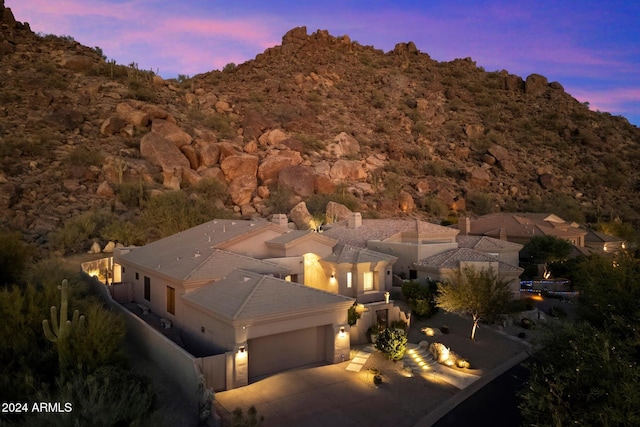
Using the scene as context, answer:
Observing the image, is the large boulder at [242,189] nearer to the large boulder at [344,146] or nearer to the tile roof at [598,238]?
the large boulder at [344,146]

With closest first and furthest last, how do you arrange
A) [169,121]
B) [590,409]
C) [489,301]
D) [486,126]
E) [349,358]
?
[590,409], [349,358], [489,301], [169,121], [486,126]

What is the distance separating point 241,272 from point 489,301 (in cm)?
1177

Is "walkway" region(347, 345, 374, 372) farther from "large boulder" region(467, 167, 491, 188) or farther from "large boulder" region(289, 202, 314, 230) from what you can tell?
"large boulder" region(467, 167, 491, 188)

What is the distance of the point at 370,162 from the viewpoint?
5978 centimetres

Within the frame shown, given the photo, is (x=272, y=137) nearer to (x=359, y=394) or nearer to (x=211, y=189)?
(x=211, y=189)

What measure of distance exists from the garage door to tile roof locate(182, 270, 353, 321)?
1.27 metres

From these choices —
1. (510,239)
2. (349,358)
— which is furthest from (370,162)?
(349,358)

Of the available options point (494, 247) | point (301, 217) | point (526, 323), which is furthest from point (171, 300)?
point (494, 247)

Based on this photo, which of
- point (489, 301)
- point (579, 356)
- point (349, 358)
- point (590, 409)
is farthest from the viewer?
point (489, 301)

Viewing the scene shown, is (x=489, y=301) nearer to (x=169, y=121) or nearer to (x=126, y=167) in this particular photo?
(x=126, y=167)

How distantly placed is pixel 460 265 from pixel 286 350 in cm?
1389

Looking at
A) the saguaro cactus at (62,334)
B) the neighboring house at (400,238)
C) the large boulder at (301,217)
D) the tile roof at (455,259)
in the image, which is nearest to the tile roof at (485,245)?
the neighboring house at (400,238)

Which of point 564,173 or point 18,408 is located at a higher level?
point 564,173

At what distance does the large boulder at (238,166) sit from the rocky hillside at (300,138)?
0.44 ft
